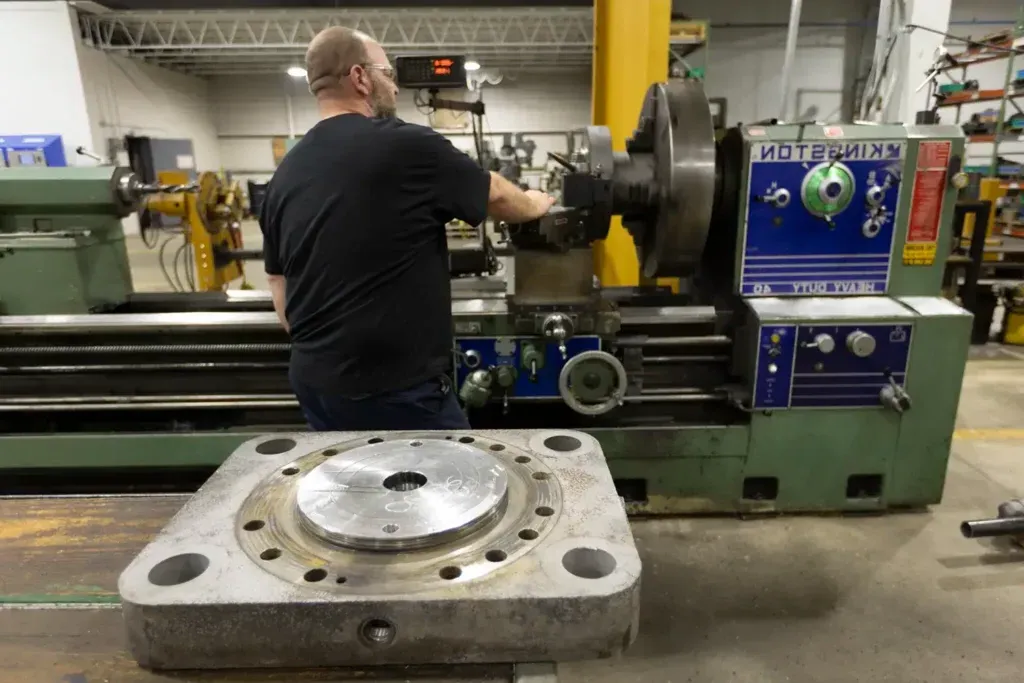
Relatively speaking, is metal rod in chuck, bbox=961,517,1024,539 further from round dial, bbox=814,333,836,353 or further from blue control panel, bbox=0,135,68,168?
blue control panel, bbox=0,135,68,168

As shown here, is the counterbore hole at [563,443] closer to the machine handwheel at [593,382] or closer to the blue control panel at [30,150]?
the machine handwheel at [593,382]

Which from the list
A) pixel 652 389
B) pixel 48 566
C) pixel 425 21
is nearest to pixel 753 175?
pixel 652 389

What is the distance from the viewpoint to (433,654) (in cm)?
43

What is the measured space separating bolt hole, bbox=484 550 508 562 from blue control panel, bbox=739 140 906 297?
4.38 ft

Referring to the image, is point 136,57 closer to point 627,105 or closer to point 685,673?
point 627,105

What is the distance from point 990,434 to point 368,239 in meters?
2.34

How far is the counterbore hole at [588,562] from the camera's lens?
45 centimetres

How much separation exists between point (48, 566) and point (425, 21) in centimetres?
686

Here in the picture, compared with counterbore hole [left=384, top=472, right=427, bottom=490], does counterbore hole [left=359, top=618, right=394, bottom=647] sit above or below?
below

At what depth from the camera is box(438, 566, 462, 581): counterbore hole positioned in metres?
0.44

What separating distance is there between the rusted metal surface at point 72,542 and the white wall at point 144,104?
6870mm

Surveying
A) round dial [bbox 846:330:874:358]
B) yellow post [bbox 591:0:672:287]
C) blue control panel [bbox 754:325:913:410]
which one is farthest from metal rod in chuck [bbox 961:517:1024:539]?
yellow post [bbox 591:0:672:287]

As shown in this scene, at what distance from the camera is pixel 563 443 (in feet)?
2.13

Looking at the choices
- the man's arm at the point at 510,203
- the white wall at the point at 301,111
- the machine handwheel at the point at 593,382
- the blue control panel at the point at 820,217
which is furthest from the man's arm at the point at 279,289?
the white wall at the point at 301,111
